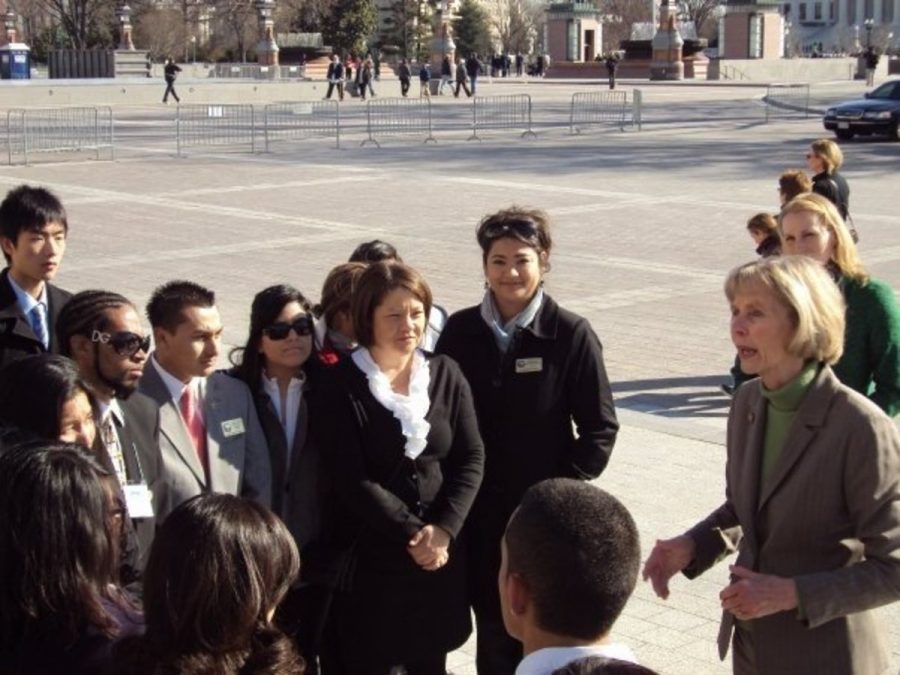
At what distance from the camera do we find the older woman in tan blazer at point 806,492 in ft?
12.0

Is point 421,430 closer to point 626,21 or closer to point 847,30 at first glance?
point 626,21

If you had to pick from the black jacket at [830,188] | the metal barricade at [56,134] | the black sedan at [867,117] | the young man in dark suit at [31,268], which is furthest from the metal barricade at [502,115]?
the young man in dark suit at [31,268]

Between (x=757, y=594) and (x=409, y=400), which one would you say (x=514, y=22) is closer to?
(x=409, y=400)

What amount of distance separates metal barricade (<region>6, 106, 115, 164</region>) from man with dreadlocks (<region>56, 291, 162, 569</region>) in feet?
82.6

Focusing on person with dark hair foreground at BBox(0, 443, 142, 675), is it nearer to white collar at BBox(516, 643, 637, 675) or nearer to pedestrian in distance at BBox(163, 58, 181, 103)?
white collar at BBox(516, 643, 637, 675)

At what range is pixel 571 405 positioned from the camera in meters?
5.09

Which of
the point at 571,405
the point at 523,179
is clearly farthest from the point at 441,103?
the point at 571,405

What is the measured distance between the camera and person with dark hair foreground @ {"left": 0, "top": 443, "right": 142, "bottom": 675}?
3084mm

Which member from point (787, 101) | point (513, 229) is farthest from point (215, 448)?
point (787, 101)

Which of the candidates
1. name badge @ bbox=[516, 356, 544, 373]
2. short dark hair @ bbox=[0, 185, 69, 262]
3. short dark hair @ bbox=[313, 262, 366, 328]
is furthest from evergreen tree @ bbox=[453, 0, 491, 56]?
name badge @ bbox=[516, 356, 544, 373]

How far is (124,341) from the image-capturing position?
188 inches

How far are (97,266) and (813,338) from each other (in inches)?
526

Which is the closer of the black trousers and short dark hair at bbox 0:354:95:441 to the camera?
short dark hair at bbox 0:354:95:441

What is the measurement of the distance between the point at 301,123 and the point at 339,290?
117 ft
